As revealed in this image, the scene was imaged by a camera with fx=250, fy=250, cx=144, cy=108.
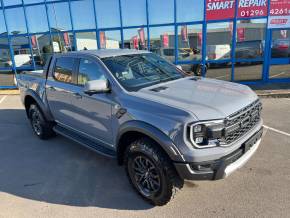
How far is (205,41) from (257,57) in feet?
6.88

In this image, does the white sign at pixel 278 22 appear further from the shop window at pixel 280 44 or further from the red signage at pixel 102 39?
the red signage at pixel 102 39

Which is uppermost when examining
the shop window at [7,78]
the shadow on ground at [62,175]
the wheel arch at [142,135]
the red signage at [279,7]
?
the red signage at [279,7]

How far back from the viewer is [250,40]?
952 centimetres

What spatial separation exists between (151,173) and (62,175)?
1650 mm

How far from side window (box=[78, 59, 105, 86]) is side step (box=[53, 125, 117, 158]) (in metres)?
0.92

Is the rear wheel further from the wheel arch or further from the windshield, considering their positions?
the wheel arch

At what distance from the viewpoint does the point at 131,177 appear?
327 centimetres

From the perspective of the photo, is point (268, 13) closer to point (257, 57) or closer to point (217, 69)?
point (257, 57)

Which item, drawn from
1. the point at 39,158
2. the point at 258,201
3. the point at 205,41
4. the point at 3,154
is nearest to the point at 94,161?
the point at 39,158

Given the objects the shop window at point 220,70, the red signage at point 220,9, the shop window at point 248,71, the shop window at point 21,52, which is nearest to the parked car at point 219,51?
the shop window at point 220,70

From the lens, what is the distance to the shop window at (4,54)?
1263 centimetres

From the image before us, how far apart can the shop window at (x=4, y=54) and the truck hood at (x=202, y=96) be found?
1188 centimetres

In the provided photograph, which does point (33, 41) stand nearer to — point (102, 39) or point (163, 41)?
point (102, 39)

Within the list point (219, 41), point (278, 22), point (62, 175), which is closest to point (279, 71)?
point (278, 22)
